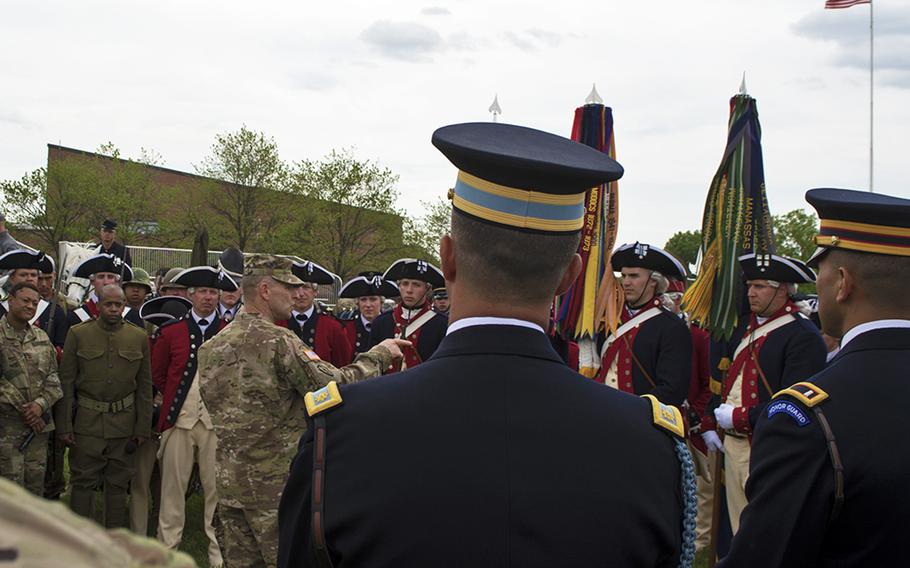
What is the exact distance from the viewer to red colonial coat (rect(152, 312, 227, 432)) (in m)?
7.93

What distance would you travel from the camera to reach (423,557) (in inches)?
71.9

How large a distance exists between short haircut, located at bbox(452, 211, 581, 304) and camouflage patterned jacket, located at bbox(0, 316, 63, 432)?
250 inches

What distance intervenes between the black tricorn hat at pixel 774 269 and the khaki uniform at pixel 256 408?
3.52 meters

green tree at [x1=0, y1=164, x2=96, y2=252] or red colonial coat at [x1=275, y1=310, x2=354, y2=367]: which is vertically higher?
green tree at [x1=0, y1=164, x2=96, y2=252]

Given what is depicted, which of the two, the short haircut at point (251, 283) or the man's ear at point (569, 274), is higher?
the man's ear at point (569, 274)

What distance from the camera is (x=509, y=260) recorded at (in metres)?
1.99

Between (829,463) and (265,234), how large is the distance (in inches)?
1652

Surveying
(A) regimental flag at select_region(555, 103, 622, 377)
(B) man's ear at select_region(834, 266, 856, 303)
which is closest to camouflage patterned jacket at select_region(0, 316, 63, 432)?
(A) regimental flag at select_region(555, 103, 622, 377)

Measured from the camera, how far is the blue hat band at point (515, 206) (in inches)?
79.2

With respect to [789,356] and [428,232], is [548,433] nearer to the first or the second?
[789,356]

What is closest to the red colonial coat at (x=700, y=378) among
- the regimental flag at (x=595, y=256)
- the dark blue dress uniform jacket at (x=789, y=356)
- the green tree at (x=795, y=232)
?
the regimental flag at (x=595, y=256)

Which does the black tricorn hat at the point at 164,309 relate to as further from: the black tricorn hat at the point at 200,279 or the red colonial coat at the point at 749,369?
the red colonial coat at the point at 749,369

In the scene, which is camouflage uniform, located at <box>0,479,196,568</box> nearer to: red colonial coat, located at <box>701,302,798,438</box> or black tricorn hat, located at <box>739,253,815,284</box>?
red colonial coat, located at <box>701,302,798,438</box>

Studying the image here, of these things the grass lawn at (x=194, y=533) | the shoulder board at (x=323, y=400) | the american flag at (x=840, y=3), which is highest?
the american flag at (x=840, y=3)
